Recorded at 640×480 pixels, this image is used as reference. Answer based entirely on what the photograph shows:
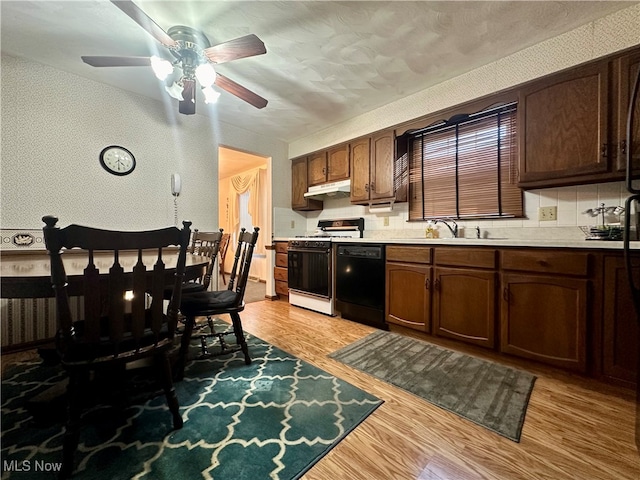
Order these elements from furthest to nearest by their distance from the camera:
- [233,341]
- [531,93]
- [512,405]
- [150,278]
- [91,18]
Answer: [233,341] < [531,93] < [91,18] < [512,405] < [150,278]

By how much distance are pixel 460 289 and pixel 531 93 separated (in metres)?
1.63

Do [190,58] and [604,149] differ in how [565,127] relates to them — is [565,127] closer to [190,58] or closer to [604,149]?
[604,149]

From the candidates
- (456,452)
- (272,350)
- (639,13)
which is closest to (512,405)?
(456,452)

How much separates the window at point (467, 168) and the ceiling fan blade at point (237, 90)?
1801 mm

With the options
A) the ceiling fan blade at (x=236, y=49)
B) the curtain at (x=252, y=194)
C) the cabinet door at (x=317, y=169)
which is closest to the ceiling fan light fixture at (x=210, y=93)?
the ceiling fan blade at (x=236, y=49)

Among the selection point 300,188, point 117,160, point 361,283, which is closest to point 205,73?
point 117,160

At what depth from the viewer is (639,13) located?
164cm

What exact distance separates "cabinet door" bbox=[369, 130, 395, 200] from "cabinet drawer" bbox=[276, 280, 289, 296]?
1.70 metres

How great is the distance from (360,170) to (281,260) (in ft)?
5.46

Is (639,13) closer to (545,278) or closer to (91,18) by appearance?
(545,278)

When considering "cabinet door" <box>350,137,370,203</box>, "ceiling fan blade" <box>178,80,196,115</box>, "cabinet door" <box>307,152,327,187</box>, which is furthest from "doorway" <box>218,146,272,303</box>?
"ceiling fan blade" <box>178,80,196,115</box>

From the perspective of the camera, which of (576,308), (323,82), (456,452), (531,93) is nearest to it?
(456,452)

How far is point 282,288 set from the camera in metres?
3.79

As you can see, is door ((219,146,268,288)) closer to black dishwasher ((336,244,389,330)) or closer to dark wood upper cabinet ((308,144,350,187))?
dark wood upper cabinet ((308,144,350,187))
